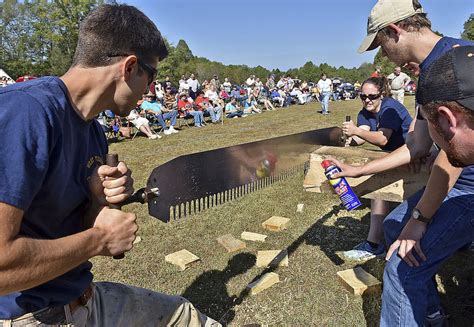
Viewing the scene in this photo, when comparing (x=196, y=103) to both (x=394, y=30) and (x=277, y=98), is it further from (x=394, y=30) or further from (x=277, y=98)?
(x=394, y=30)

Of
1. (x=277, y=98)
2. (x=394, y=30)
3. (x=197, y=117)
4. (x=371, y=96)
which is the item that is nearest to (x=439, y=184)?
(x=394, y=30)

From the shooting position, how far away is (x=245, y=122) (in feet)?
60.3

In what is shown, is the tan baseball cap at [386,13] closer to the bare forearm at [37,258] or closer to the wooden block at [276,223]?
the bare forearm at [37,258]

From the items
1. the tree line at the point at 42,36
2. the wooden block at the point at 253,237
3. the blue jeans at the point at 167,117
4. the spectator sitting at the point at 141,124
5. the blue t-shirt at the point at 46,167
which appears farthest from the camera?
the tree line at the point at 42,36

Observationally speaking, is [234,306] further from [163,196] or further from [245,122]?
[245,122]

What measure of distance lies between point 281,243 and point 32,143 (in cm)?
413

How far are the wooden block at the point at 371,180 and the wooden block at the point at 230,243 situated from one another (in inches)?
62.0

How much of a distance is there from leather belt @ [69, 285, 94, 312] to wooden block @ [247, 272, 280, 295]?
7.10 ft

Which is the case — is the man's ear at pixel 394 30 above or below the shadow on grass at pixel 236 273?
above

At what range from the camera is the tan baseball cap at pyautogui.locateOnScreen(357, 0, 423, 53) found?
2875 millimetres

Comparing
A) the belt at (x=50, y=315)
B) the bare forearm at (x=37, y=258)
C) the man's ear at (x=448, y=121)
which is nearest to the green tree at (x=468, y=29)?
the man's ear at (x=448, y=121)

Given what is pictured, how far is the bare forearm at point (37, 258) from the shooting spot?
138 centimetres

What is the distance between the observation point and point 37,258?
1455 millimetres

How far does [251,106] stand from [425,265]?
2110 cm
